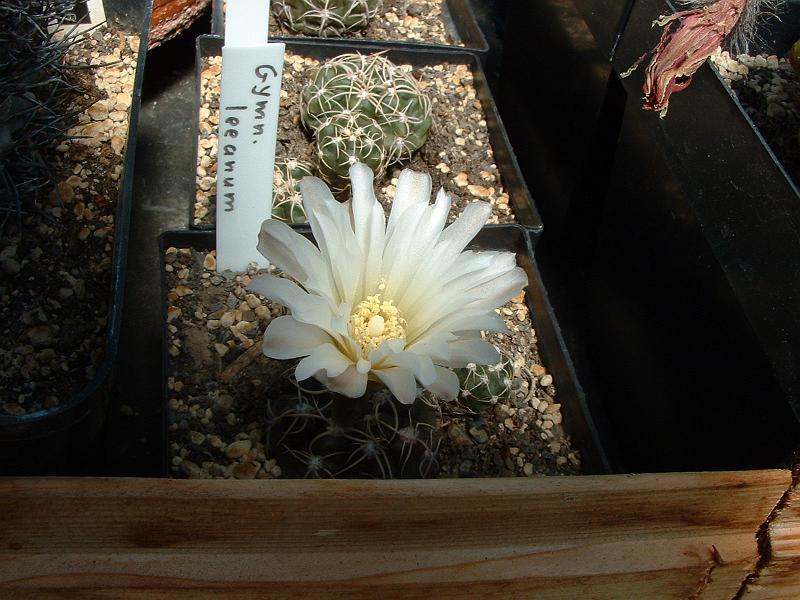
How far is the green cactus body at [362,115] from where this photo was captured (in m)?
1.37

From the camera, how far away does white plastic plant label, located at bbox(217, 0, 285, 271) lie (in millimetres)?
947

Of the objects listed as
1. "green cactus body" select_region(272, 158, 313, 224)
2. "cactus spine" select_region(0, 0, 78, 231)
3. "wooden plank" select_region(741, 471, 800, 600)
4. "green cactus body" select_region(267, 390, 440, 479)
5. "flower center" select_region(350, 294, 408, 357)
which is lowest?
"green cactus body" select_region(272, 158, 313, 224)

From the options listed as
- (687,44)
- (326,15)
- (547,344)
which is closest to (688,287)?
(547,344)

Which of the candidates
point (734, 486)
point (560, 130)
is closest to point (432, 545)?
point (734, 486)

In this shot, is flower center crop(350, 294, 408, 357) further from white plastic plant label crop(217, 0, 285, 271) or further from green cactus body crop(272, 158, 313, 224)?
green cactus body crop(272, 158, 313, 224)

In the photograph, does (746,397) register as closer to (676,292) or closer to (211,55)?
(676,292)

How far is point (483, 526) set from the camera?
63 centimetres

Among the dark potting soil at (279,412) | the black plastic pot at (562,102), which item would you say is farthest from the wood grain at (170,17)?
the black plastic pot at (562,102)

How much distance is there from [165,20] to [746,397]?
1.22m

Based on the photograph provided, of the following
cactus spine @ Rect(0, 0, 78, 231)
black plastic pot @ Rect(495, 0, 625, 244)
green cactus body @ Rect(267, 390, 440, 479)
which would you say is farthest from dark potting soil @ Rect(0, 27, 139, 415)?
black plastic pot @ Rect(495, 0, 625, 244)

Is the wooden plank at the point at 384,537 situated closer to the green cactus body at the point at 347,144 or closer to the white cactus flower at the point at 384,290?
the white cactus flower at the point at 384,290

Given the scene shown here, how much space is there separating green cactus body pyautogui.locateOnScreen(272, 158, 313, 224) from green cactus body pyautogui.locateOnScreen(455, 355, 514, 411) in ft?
1.17

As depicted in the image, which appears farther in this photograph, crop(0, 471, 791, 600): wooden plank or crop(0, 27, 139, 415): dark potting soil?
crop(0, 27, 139, 415): dark potting soil

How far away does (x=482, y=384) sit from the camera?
1.11 metres
